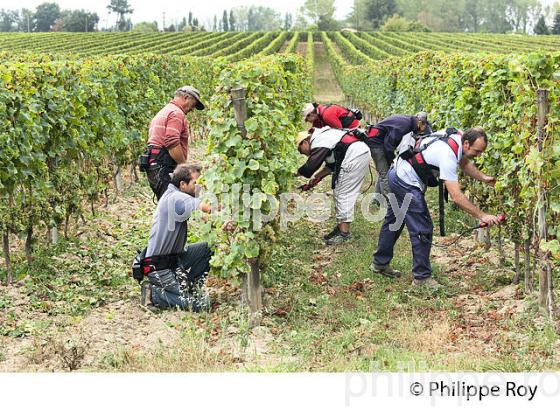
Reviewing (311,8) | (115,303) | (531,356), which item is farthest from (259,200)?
(311,8)

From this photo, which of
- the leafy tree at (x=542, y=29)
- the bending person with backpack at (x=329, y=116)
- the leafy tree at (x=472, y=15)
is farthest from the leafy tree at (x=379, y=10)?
the bending person with backpack at (x=329, y=116)

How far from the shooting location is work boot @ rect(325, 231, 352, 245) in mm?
8062

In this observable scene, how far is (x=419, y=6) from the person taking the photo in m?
137

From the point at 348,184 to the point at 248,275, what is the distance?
2.78 metres

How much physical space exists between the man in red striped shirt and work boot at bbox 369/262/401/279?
245 cm

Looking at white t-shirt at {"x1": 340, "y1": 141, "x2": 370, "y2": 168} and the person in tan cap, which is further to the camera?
white t-shirt at {"x1": 340, "y1": 141, "x2": 370, "y2": 168}

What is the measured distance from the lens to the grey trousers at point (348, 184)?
7.84 meters

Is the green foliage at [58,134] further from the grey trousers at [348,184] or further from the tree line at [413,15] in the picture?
the tree line at [413,15]

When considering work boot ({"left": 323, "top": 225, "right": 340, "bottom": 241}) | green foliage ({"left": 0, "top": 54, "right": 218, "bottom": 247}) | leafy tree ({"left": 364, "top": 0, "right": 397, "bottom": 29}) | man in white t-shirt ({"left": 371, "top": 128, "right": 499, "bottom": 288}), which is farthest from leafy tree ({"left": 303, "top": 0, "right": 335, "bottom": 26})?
man in white t-shirt ({"left": 371, "top": 128, "right": 499, "bottom": 288})

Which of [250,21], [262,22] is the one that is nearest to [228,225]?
[250,21]

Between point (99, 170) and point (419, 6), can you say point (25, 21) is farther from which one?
point (99, 170)

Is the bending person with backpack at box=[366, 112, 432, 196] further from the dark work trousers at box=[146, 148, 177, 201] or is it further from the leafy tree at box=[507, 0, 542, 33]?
the leafy tree at box=[507, 0, 542, 33]

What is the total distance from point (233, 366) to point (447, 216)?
535 centimetres

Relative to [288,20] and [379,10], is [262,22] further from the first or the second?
[379,10]
